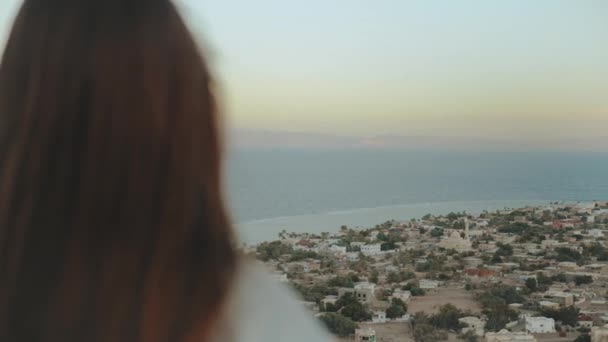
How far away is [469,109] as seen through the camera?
2945mm

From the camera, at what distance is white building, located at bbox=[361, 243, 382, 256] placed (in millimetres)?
2449

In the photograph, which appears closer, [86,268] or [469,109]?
[86,268]

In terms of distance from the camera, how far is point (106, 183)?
1.27 ft

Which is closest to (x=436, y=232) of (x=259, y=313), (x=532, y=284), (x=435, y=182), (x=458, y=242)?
(x=458, y=242)

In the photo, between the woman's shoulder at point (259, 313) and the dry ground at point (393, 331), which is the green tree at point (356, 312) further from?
the woman's shoulder at point (259, 313)

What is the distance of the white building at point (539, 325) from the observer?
2.23 metres

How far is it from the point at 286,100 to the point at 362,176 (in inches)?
17.9

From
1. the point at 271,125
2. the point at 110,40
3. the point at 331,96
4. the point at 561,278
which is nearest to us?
the point at 110,40

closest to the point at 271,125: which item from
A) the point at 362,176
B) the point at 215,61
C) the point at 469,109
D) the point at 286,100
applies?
the point at 286,100

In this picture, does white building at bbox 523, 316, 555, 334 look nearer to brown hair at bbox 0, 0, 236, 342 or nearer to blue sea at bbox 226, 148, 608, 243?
blue sea at bbox 226, 148, 608, 243

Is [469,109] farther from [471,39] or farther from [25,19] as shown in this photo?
[25,19]

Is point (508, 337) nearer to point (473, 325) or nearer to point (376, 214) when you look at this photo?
point (473, 325)

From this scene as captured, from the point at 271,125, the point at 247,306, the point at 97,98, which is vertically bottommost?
the point at 247,306

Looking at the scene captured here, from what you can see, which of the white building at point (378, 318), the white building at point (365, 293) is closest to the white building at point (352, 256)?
the white building at point (365, 293)
